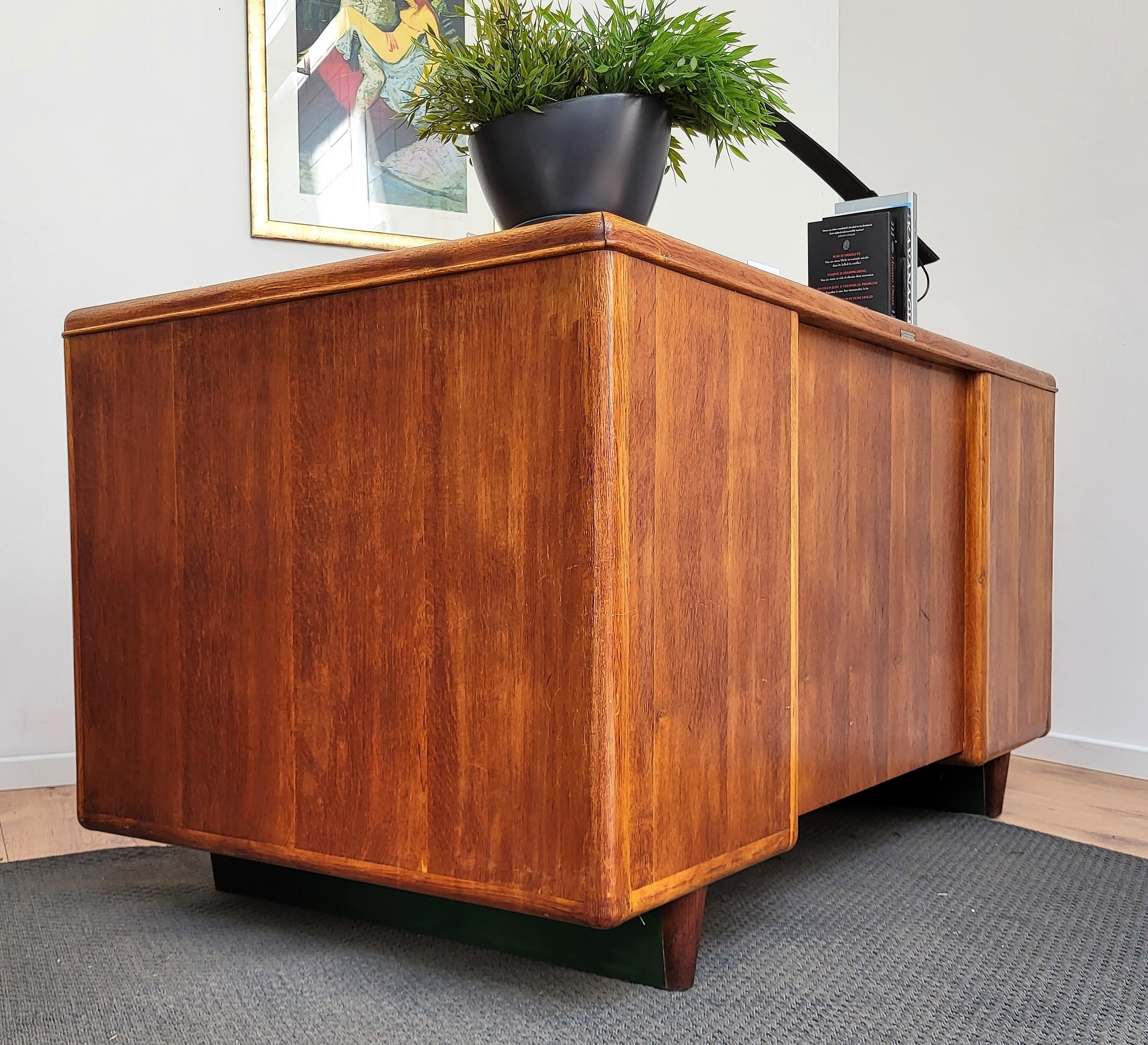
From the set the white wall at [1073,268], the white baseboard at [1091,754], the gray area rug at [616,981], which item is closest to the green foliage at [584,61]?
the gray area rug at [616,981]

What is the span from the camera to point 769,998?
0.94 metres

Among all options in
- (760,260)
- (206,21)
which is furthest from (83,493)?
(760,260)

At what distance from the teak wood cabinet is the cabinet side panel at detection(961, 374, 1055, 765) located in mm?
303

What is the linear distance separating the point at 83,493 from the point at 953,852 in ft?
3.96

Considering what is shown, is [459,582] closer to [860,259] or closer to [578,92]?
[578,92]

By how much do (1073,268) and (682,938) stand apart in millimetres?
1754

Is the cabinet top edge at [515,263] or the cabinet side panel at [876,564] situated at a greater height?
the cabinet top edge at [515,263]

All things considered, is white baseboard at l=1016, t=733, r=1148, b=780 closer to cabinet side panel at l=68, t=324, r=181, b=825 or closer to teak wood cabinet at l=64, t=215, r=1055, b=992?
teak wood cabinet at l=64, t=215, r=1055, b=992

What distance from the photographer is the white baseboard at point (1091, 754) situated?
2.01m

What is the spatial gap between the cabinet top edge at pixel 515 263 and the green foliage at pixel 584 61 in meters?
0.17

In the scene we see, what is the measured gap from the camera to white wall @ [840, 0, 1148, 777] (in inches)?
80.1

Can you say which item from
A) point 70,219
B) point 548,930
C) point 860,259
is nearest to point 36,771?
point 70,219

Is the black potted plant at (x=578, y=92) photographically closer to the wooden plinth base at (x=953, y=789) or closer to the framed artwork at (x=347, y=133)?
the wooden plinth base at (x=953, y=789)

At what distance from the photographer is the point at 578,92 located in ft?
3.20
